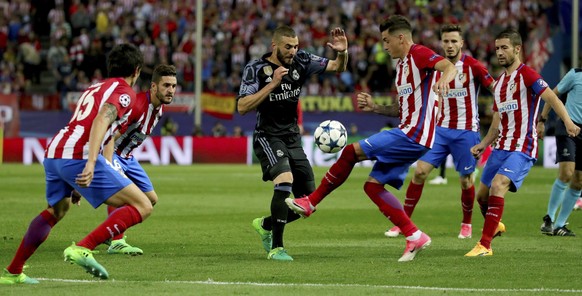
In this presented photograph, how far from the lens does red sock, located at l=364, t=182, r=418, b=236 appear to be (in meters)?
10.7

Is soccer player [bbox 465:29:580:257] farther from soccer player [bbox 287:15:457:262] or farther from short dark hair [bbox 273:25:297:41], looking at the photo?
short dark hair [bbox 273:25:297:41]

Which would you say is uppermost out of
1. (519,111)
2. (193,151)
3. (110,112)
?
(110,112)

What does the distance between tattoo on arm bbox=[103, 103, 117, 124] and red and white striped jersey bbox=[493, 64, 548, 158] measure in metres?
4.71

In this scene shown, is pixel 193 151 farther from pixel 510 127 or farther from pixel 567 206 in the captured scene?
pixel 510 127

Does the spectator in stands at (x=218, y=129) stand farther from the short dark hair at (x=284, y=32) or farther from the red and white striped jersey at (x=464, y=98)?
the short dark hair at (x=284, y=32)

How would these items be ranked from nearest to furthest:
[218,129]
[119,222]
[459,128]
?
1. [119,222]
2. [459,128]
3. [218,129]

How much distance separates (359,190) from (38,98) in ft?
44.6

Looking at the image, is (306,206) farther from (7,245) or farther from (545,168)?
(545,168)

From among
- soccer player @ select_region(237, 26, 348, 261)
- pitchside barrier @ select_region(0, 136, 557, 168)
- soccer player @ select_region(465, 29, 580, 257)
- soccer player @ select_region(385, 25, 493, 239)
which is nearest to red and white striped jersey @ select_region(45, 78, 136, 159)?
soccer player @ select_region(237, 26, 348, 261)

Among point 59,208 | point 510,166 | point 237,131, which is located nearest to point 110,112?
point 59,208

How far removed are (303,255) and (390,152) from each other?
1.49 meters

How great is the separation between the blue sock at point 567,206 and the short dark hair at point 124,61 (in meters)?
6.74

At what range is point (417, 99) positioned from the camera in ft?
35.2

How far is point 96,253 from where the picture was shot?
1166cm
